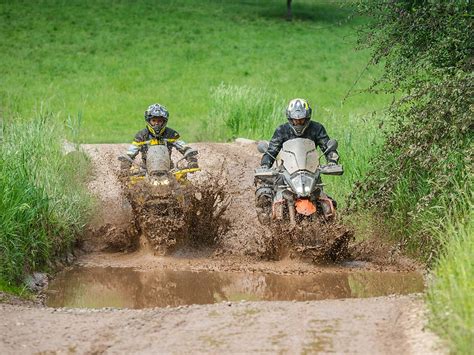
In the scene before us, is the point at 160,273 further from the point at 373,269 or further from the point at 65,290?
the point at 373,269

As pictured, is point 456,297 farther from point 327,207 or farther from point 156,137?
point 156,137

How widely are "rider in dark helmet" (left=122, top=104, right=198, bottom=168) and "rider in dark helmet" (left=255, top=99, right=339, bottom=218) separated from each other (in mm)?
1149

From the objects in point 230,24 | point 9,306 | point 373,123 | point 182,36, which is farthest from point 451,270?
point 230,24

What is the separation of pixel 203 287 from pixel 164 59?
26.1 m

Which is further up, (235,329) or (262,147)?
(262,147)

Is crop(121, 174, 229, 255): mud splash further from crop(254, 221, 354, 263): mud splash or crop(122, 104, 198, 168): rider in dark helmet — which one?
crop(254, 221, 354, 263): mud splash

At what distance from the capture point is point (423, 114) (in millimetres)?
11203

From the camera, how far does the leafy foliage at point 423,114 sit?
10.8 metres

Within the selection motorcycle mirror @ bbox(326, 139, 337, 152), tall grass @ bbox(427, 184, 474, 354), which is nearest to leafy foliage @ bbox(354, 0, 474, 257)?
motorcycle mirror @ bbox(326, 139, 337, 152)

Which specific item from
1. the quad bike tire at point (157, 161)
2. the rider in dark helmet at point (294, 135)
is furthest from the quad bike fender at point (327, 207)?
the quad bike tire at point (157, 161)

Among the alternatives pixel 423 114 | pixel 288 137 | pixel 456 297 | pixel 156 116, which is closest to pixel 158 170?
pixel 156 116

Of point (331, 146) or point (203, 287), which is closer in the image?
point (203, 287)

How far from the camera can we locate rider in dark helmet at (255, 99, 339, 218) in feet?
41.2

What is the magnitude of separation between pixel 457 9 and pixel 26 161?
206 inches
